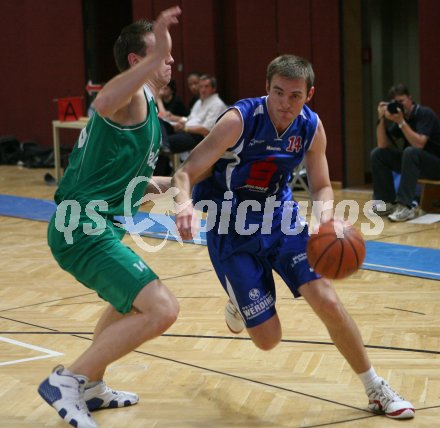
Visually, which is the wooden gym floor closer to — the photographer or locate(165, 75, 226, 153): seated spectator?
the photographer

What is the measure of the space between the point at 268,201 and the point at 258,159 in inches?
8.9

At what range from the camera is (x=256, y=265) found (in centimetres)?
457

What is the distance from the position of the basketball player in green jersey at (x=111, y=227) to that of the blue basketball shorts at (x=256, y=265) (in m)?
0.55

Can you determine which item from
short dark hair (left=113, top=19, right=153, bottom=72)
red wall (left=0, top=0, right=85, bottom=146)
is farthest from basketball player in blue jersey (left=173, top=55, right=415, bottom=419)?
red wall (left=0, top=0, right=85, bottom=146)

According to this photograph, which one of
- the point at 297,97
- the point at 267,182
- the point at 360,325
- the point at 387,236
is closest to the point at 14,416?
the point at 267,182

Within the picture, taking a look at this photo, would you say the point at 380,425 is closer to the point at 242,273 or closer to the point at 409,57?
the point at 242,273

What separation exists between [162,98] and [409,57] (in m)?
3.36

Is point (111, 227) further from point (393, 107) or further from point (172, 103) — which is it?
point (172, 103)

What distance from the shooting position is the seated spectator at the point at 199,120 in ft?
39.3

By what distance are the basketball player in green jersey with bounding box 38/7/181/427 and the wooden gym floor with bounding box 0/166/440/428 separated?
391 mm

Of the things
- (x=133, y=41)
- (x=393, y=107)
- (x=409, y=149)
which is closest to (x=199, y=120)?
(x=393, y=107)

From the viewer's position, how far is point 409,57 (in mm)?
12484

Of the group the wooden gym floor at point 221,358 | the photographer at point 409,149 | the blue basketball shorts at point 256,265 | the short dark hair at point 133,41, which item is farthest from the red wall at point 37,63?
the short dark hair at point 133,41
